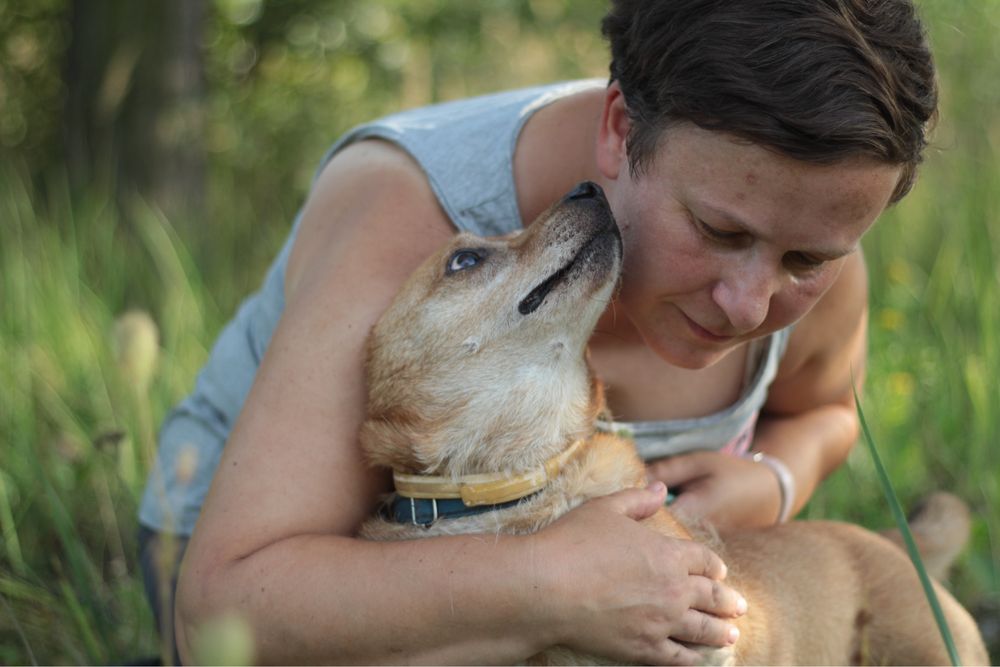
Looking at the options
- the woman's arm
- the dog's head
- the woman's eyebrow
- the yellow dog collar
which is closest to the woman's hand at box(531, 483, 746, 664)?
the woman's arm

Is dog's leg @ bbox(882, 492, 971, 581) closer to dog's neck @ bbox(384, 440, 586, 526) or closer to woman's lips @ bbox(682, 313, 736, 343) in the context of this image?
woman's lips @ bbox(682, 313, 736, 343)

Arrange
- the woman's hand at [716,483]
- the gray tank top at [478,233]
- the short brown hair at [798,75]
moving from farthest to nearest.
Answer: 1. the woman's hand at [716,483]
2. the gray tank top at [478,233]
3. the short brown hair at [798,75]

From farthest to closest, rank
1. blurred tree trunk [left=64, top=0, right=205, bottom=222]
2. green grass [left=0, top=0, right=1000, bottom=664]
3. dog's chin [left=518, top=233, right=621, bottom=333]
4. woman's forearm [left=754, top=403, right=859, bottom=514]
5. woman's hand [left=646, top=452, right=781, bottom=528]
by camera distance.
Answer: blurred tree trunk [left=64, top=0, right=205, bottom=222] → woman's forearm [left=754, top=403, right=859, bottom=514] → green grass [left=0, top=0, right=1000, bottom=664] → woman's hand [left=646, top=452, right=781, bottom=528] → dog's chin [left=518, top=233, right=621, bottom=333]

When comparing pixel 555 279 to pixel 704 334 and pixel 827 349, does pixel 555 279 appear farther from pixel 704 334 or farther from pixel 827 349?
pixel 827 349

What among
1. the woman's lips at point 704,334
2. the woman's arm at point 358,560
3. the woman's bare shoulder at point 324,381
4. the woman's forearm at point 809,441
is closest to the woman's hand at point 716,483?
the woman's forearm at point 809,441

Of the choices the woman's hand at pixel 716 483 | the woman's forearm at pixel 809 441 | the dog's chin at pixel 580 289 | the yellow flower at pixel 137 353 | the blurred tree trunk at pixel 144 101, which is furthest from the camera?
the blurred tree trunk at pixel 144 101

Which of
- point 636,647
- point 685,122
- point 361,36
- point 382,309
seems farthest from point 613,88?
point 361,36

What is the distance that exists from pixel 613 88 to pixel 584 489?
2.87ft

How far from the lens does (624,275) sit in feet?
7.61

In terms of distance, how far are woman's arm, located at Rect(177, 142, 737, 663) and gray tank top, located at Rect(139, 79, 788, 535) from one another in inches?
12.0

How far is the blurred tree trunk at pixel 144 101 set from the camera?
19.5ft

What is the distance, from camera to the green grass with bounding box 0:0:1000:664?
2.95 meters

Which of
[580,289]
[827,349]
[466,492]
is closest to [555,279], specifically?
[580,289]

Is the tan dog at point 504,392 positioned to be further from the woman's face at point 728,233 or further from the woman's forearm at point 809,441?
the woman's forearm at point 809,441
